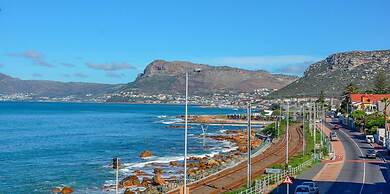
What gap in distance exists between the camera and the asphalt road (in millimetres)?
41250

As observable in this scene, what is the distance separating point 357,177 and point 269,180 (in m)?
10.0

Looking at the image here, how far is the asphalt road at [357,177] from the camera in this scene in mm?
41250

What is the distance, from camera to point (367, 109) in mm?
133375

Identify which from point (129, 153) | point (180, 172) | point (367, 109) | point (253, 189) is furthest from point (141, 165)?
point (367, 109)

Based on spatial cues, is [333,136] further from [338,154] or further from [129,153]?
[129,153]

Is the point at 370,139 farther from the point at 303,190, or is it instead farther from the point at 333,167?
the point at 303,190

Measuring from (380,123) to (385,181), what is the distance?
5259 cm

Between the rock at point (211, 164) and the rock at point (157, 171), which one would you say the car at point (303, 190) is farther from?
the rock at point (211, 164)

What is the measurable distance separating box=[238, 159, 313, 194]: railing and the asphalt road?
2.47ft

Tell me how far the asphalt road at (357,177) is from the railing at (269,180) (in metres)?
0.75

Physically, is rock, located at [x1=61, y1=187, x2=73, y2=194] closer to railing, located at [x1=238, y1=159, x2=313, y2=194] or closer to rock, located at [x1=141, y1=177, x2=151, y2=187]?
rock, located at [x1=141, y1=177, x2=151, y2=187]

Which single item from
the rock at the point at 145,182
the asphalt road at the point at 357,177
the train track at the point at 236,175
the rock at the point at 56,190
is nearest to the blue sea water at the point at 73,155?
the rock at the point at 56,190

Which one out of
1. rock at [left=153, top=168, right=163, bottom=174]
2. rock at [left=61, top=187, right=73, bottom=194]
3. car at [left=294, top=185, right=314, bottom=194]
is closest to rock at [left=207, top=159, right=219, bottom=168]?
rock at [left=153, top=168, right=163, bottom=174]

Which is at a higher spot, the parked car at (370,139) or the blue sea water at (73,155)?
the parked car at (370,139)
